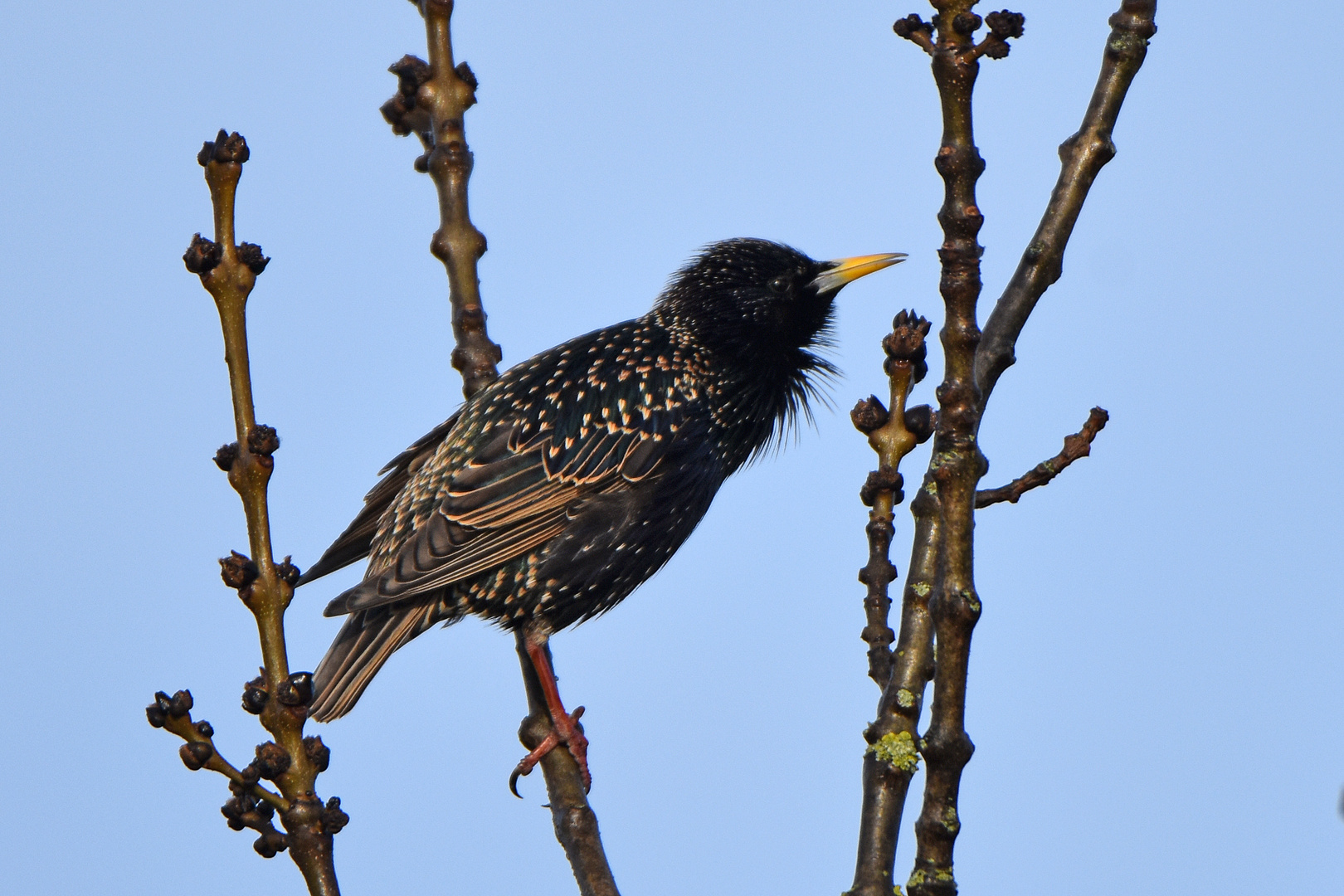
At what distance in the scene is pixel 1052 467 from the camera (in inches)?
115

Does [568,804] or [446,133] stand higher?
[446,133]

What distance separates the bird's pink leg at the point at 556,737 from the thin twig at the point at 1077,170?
203cm

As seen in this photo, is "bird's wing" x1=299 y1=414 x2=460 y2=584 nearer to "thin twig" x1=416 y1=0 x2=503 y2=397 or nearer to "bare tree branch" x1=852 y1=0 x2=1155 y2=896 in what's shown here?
"thin twig" x1=416 y1=0 x2=503 y2=397

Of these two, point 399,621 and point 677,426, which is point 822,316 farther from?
point 399,621

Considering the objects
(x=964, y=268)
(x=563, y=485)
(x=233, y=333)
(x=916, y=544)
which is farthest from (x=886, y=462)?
(x=563, y=485)

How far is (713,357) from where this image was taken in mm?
5230

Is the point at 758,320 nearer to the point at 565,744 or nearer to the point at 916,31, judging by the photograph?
the point at 565,744

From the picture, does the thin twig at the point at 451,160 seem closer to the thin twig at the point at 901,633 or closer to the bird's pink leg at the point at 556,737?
the bird's pink leg at the point at 556,737

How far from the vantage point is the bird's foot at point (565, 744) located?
4.31m

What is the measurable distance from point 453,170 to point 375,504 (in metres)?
1.53

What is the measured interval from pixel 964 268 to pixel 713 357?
9.67 ft

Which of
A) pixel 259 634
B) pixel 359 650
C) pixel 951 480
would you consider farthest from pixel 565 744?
pixel 951 480

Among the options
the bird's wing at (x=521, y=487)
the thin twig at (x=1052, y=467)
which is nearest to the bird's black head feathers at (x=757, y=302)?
the bird's wing at (x=521, y=487)

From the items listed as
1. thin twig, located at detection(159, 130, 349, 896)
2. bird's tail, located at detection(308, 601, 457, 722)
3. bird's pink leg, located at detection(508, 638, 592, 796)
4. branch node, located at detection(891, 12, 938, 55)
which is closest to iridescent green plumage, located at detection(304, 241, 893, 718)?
bird's tail, located at detection(308, 601, 457, 722)
